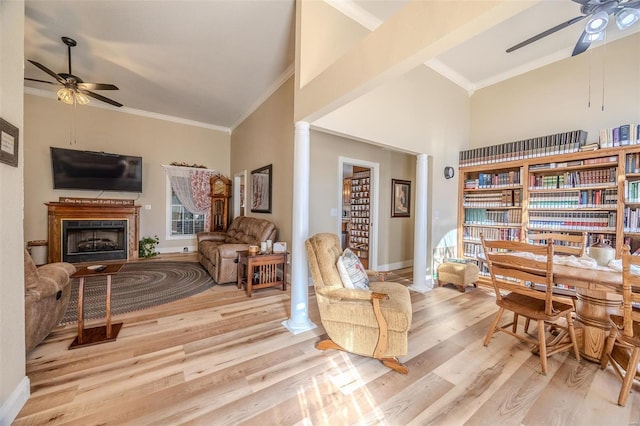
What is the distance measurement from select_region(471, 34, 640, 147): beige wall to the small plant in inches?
283

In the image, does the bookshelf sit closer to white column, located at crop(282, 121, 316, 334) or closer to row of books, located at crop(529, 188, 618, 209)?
row of books, located at crop(529, 188, 618, 209)

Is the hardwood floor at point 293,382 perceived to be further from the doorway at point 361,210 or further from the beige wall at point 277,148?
the doorway at point 361,210

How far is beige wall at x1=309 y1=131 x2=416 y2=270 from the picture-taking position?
3998 millimetres

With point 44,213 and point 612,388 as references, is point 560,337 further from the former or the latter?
point 44,213

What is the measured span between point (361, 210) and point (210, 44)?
387 centimetres

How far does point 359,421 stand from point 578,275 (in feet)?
6.12

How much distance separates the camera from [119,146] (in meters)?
5.59

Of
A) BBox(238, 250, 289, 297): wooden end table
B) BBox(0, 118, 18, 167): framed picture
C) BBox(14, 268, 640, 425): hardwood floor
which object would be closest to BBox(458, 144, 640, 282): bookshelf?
BBox(14, 268, 640, 425): hardwood floor

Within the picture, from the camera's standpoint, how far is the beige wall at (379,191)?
13.1 feet

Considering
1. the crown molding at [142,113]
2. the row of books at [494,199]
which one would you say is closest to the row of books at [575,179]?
the row of books at [494,199]

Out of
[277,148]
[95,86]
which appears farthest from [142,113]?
[277,148]

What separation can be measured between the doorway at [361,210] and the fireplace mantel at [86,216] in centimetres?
465

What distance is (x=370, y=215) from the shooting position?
4762mm

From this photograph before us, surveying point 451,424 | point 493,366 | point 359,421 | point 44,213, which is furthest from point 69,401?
point 44,213
